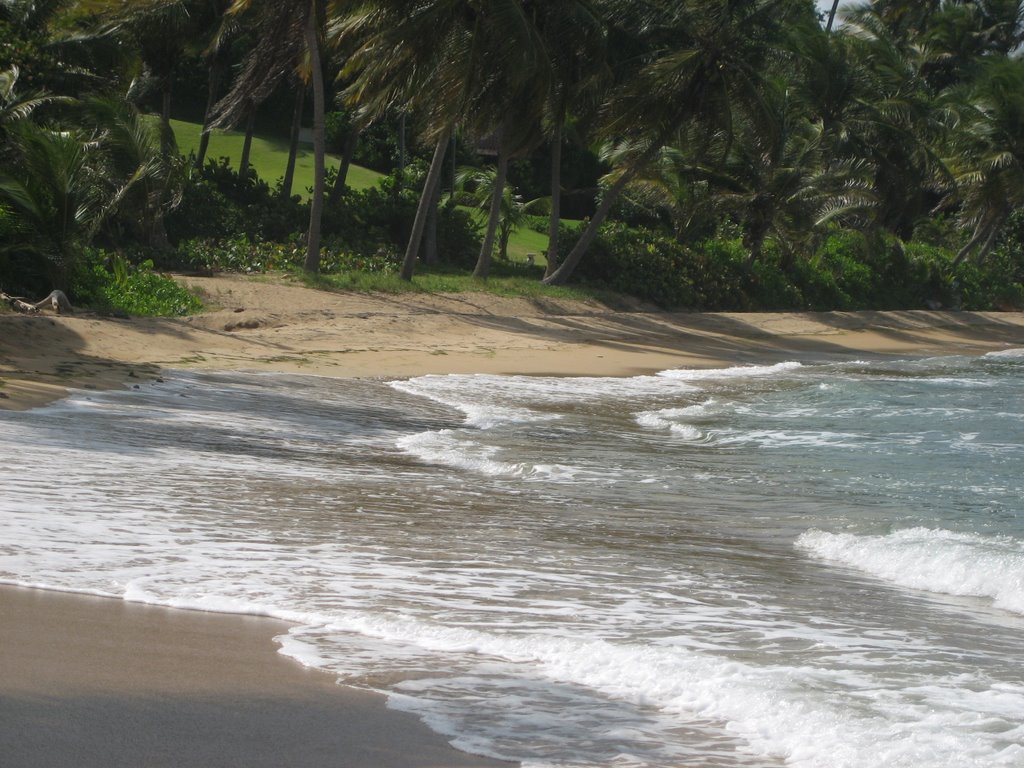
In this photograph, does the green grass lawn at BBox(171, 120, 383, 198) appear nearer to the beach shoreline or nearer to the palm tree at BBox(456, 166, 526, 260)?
the palm tree at BBox(456, 166, 526, 260)

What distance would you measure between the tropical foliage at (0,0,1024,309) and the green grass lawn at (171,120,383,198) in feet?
3.98

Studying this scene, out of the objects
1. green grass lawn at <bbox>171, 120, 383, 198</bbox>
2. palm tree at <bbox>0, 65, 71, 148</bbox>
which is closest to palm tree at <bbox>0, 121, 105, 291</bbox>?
palm tree at <bbox>0, 65, 71, 148</bbox>

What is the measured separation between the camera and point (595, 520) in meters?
7.20

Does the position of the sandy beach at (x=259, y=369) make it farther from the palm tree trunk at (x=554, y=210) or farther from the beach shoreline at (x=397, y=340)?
the palm tree trunk at (x=554, y=210)

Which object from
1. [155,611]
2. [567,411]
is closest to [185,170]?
[567,411]

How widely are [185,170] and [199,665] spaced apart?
1895 cm

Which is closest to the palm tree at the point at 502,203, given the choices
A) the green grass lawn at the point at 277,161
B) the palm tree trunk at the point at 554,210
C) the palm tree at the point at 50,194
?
the palm tree trunk at the point at 554,210

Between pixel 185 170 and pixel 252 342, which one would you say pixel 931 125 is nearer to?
pixel 185 170

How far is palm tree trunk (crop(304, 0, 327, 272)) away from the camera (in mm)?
20891

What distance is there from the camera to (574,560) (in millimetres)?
6078

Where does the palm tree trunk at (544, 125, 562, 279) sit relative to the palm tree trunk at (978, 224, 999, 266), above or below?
below

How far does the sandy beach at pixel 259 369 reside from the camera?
132 inches

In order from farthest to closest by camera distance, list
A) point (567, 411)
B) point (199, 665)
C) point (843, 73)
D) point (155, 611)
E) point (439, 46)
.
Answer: point (843, 73), point (439, 46), point (567, 411), point (155, 611), point (199, 665)

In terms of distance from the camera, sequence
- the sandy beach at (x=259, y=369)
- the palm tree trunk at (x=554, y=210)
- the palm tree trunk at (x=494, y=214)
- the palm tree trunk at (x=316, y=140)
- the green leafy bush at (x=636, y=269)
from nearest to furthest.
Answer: the sandy beach at (x=259, y=369)
the palm tree trunk at (x=316, y=140)
the palm tree trunk at (x=494, y=214)
the palm tree trunk at (x=554, y=210)
the green leafy bush at (x=636, y=269)
